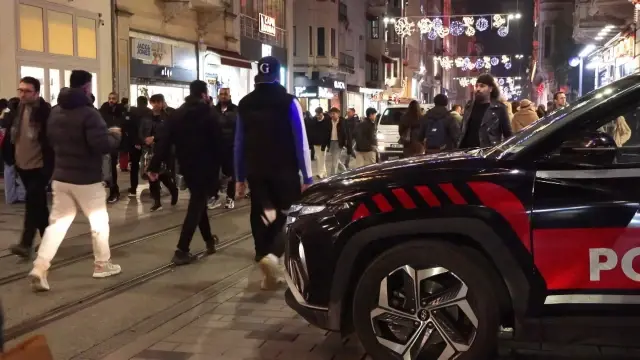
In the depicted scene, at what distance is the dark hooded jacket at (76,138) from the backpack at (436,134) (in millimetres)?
4857

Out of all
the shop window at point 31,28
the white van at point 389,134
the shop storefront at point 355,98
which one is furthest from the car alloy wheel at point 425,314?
the shop storefront at point 355,98

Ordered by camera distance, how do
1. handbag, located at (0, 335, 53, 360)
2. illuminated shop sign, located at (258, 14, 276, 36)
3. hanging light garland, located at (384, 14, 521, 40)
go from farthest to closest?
illuminated shop sign, located at (258, 14, 276, 36)
hanging light garland, located at (384, 14, 521, 40)
handbag, located at (0, 335, 53, 360)

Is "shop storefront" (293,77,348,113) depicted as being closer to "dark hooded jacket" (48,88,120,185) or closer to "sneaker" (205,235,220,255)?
"sneaker" (205,235,220,255)

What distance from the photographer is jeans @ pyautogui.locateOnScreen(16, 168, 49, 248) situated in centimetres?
764

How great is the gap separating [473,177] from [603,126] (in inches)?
30.9

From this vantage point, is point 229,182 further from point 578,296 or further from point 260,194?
point 578,296

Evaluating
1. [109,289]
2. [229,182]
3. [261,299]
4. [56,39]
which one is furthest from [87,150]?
[56,39]

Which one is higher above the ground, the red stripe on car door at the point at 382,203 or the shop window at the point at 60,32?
the shop window at the point at 60,32

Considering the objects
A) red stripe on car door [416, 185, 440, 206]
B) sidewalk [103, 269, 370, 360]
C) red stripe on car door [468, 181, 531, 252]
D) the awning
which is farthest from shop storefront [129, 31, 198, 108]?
red stripe on car door [468, 181, 531, 252]

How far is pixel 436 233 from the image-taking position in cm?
407

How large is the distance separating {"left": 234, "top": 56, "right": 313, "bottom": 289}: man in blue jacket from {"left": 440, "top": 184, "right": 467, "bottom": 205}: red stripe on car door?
2.51 m

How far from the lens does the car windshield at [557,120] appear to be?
4023 mm

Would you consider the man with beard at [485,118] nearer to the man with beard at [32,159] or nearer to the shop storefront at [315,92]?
the man with beard at [32,159]

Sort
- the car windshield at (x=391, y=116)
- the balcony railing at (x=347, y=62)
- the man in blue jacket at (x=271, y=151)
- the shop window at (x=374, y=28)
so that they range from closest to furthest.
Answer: the man in blue jacket at (x=271, y=151), the car windshield at (x=391, y=116), the balcony railing at (x=347, y=62), the shop window at (x=374, y=28)
